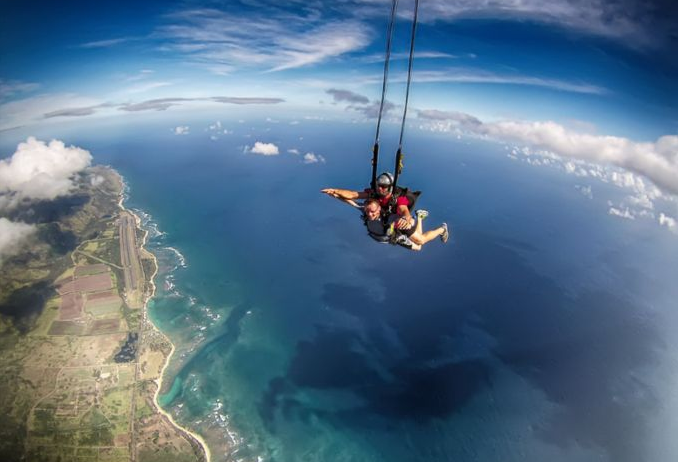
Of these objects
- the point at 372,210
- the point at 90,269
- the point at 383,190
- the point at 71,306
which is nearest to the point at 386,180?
the point at 383,190

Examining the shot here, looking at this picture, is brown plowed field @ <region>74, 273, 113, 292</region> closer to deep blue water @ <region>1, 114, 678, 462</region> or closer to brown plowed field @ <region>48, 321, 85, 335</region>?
brown plowed field @ <region>48, 321, 85, 335</region>

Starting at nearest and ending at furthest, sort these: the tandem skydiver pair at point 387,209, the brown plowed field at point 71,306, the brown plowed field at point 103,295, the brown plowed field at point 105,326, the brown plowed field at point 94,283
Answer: the tandem skydiver pair at point 387,209, the brown plowed field at point 105,326, the brown plowed field at point 71,306, the brown plowed field at point 103,295, the brown plowed field at point 94,283

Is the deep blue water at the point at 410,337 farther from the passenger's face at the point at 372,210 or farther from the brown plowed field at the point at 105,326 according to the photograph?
the passenger's face at the point at 372,210

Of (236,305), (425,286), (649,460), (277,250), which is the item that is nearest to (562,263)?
(425,286)

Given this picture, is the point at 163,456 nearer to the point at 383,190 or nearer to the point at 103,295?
the point at 383,190

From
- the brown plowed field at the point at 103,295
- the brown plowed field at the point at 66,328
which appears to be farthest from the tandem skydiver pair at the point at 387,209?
the brown plowed field at the point at 103,295

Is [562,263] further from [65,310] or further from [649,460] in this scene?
[65,310]

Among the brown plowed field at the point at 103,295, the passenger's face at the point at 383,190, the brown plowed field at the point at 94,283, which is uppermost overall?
the passenger's face at the point at 383,190
